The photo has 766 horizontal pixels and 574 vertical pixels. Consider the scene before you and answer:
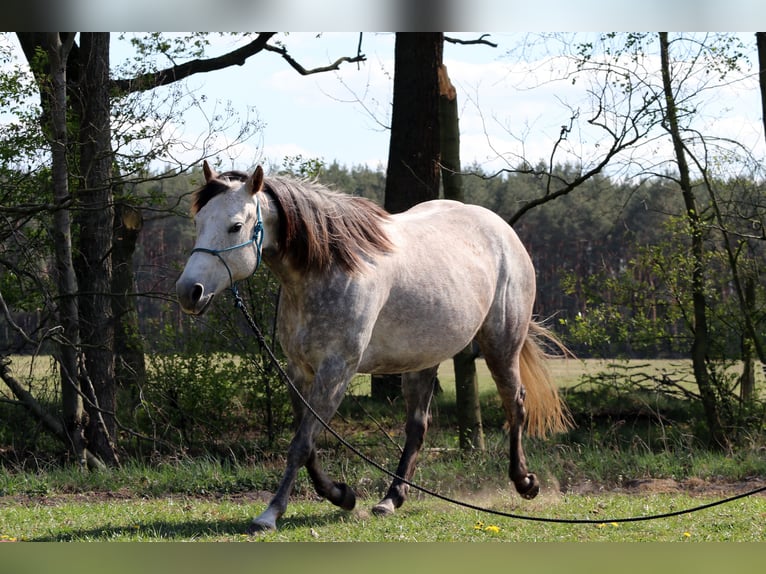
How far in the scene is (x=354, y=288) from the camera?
5223 mm

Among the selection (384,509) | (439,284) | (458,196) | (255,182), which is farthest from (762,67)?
(255,182)

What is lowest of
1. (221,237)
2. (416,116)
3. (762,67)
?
(221,237)

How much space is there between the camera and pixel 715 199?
9359mm

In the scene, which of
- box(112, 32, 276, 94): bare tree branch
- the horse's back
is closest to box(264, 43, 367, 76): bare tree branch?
box(112, 32, 276, 94): bare tree branch

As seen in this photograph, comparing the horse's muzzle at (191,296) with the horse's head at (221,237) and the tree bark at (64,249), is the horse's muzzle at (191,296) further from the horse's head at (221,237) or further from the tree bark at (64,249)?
the tree bark at (64,249)

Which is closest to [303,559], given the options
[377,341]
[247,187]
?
[377,341]

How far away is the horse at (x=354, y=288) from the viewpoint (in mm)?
4848

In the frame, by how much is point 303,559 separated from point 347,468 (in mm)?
3254

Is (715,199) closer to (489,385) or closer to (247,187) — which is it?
(247,187)

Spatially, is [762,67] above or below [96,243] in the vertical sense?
above

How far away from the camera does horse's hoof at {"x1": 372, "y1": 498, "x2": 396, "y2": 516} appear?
18.8ft

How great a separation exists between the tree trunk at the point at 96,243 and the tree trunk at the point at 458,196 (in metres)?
3.19

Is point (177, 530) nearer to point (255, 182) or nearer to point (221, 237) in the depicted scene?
point (221, 237)

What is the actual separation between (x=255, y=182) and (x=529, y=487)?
10.1 ft
